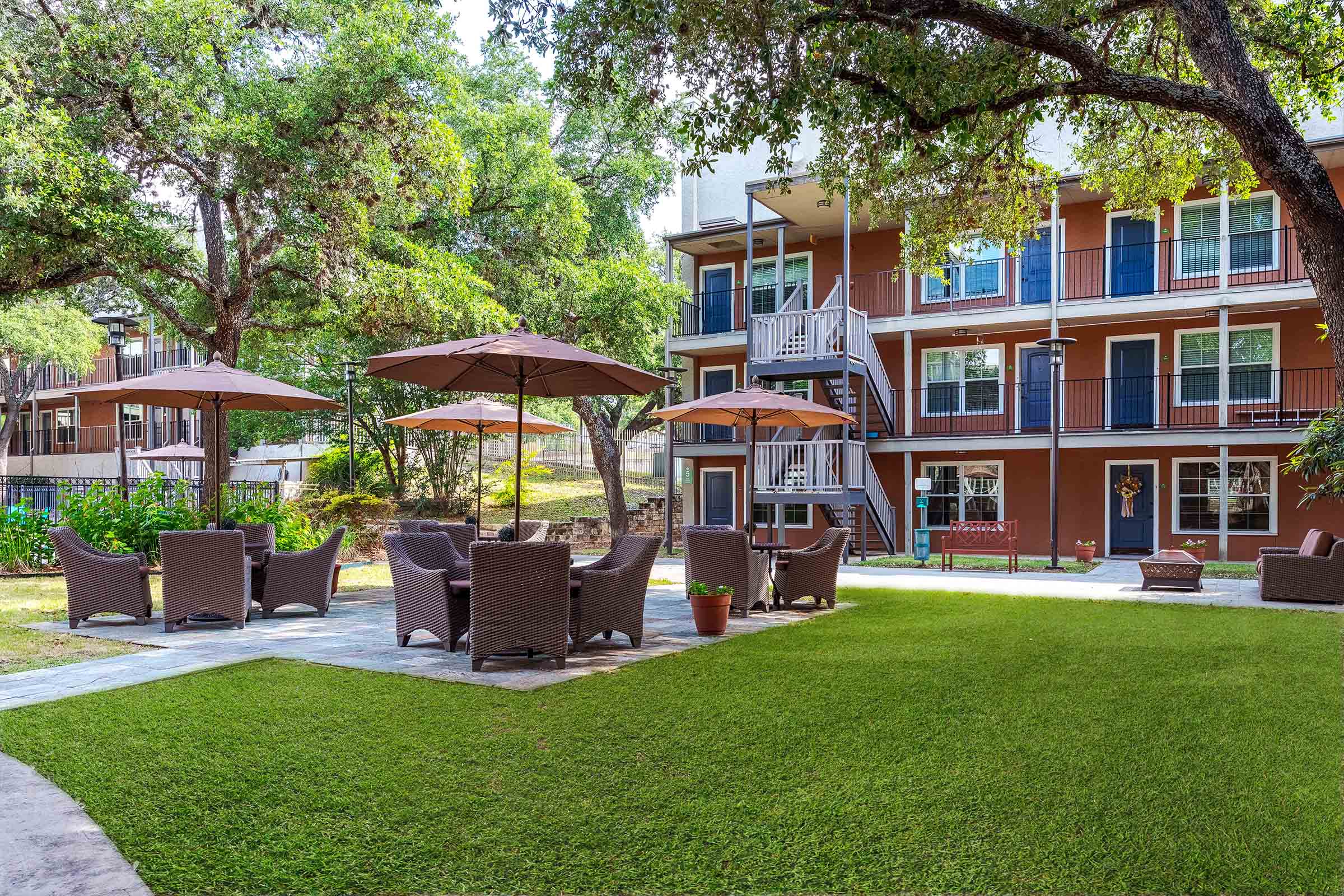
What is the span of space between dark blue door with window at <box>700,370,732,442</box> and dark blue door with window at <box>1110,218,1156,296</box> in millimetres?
8303

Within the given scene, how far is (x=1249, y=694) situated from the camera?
5.71 meters

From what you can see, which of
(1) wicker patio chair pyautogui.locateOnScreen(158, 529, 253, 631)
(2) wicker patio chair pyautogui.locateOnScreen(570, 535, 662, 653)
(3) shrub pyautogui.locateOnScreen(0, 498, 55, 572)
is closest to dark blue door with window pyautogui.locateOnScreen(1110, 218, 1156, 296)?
(2) wicker patio chair pyautogui.locateOnScreen(570, 535, 662, 653)

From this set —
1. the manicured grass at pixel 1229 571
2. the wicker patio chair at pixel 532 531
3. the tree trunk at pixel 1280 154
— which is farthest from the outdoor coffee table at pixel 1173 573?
the wicker patio chair at pixel 532 531

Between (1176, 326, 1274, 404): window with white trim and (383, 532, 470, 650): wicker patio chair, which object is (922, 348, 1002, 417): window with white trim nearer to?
(1176, 326, 1274, 404): window with white trim

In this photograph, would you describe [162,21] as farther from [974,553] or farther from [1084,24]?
[974,553]

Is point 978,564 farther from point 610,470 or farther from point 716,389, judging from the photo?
point 610,470

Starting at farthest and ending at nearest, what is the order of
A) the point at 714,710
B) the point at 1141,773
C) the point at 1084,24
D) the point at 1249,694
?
the point at 1084,24, the point at 1249,694, the point at 714,710, the point at 1141,773

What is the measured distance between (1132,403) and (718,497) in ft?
29.7

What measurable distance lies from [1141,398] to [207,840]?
18925mm

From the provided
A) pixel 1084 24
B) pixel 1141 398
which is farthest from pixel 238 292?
pixel 1141 398

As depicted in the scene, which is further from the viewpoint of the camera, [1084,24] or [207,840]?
[1084,24]

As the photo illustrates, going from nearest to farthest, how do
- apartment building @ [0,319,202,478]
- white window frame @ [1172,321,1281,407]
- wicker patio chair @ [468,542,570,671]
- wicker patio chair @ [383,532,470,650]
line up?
wicker patio chair @ [468,542,570,671] → wicker patio chair @ [383,532,470,650] → white window frame @ [1172,321,1281,407] → apartment building @ [0,319,202,478]

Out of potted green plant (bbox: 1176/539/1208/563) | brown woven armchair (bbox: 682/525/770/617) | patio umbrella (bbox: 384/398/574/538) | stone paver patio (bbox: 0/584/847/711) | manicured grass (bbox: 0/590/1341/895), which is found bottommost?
potted green plant (bbox: 1176/539/1208/563)

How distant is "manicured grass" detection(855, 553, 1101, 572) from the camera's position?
51.4 ft
